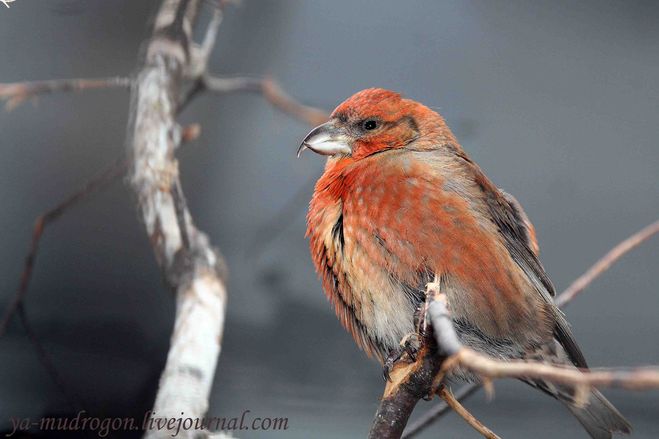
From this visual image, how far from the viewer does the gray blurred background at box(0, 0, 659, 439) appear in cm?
223

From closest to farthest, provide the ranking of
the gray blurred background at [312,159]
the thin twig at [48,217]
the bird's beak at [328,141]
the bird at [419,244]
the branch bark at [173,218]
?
the bird at [419,244] → the branch bark at [173,218] → the bird's beak at [328,141] → the thin twig at [48,217] → the gray blurred background at [312,159]

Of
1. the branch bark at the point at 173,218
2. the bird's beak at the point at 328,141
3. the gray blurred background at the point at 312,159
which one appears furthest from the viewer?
the gray blurred background at the point at 312,159

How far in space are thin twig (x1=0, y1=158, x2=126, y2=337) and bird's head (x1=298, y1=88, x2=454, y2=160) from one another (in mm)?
705

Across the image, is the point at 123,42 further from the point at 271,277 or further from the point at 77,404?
the point at 77,404

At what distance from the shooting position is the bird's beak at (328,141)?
1802 mm

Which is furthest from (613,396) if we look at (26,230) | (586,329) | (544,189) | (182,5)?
(26,230)

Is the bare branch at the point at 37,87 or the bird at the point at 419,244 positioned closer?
the bird at the point at 419,244

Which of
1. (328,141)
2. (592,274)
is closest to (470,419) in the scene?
(592,274)

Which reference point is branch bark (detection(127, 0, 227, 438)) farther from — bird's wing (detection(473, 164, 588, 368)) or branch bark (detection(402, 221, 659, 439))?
bird's wing (detection(473, 164, 588, 368))

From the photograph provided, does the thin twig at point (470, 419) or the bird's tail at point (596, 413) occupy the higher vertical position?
the thin twig at point (470, 419)

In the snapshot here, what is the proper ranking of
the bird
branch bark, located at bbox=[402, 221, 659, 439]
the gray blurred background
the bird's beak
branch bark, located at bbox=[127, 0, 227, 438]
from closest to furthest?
branch bark, located at bbox=[402, 221, 659, 439] < the bird < branch bark, located at bbox=[127, 0, 227, 438] < the bird's beak < the gray blurred background

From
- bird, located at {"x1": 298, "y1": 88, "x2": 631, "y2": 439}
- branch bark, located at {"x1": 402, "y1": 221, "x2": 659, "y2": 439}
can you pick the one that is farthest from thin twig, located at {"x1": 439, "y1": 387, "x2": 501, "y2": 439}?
branch bark, located at {"x1": 402, "y1": 221, "x2": 659, "y2": 439}

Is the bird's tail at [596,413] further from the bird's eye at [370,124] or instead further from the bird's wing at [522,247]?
the bird's eye at [370,124]

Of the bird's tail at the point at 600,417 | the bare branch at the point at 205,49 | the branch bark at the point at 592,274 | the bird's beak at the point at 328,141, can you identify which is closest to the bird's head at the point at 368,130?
the bird's beak at the point at 328,141
